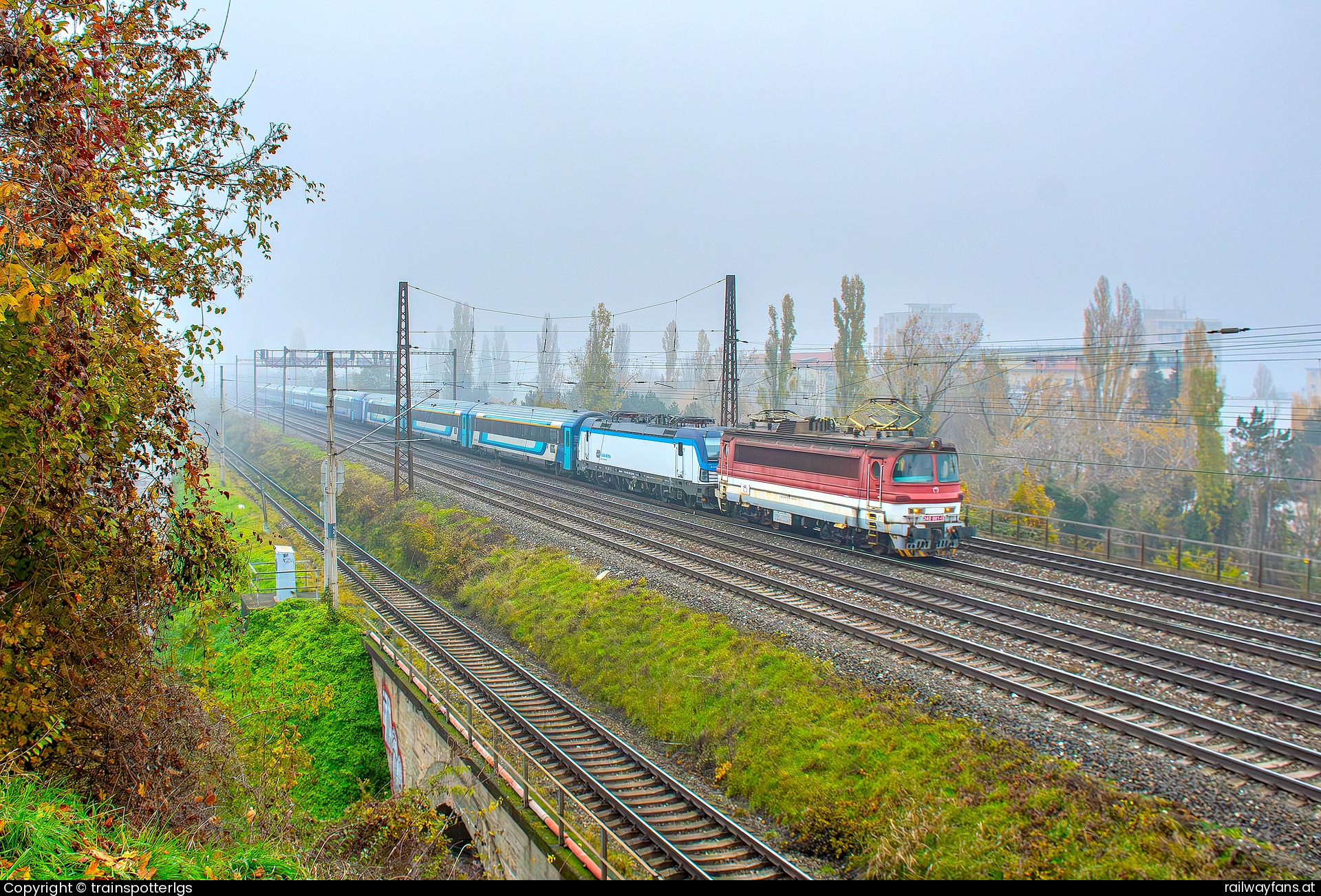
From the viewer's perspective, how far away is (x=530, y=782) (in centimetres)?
1219

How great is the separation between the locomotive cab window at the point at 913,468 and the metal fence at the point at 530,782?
1192cm

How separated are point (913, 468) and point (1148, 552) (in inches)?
343

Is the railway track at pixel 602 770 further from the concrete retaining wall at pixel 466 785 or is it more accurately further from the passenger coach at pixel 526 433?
the passenger coach at pixel 526 433

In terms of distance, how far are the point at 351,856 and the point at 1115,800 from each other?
960 centimetres

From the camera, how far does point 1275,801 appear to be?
926 cm

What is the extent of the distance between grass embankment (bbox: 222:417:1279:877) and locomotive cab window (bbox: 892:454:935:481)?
275 inches

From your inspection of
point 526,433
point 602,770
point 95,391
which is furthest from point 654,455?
point 95,391

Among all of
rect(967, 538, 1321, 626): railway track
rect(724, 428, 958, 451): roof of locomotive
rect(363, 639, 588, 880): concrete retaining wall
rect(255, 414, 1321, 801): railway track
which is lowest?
rect(363, 639, 588, 880): concrete retaining wall

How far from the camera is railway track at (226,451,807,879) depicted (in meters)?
10.2

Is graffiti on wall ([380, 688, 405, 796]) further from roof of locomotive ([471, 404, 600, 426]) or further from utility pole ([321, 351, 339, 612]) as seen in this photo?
roof of locomotive ([471, 404, 600, 426])

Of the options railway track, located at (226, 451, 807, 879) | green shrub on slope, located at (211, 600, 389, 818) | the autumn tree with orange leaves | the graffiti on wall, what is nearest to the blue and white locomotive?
railway track, located at (226, 451, 807, 879)

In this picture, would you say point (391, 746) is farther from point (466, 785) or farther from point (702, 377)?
point (702, 377)
